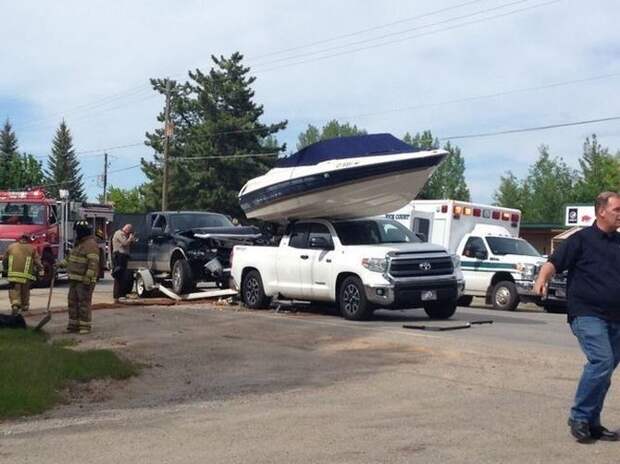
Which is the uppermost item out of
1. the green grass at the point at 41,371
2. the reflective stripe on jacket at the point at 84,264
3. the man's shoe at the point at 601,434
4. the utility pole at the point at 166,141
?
the utility pole at the point at 166,141

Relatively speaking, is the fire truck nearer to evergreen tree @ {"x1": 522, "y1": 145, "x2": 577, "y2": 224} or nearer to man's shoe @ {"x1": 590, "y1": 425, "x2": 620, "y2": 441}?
man's shoe @ {"x1": 590, "y1": 425, "x2": 620, "y2": 441}

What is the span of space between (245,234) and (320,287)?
13.2 feet

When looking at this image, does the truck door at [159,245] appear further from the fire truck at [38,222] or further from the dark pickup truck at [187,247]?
the fire truck at [38,222]

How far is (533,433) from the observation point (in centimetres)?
694

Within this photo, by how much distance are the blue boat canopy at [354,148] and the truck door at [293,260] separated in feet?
4.17

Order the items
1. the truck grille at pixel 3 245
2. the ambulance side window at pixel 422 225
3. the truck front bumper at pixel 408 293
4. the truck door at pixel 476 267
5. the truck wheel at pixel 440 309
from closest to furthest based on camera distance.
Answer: the truck front bumper at pixel 408 293 < the truck wheel at pixel 440 309 < the truck door at pixel 476 267 < the ambulance side window at pixel 422 225 < the truck grille at pixel 3 245

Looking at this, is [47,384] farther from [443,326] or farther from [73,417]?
[443,326]

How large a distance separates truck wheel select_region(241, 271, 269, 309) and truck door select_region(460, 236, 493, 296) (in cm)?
568

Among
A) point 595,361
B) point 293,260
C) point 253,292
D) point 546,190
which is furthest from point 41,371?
point 546,190

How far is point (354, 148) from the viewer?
1594 centimetres

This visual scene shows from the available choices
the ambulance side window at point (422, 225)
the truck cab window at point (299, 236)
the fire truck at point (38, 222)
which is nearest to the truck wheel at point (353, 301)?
the truck cab window at point (299, 236)

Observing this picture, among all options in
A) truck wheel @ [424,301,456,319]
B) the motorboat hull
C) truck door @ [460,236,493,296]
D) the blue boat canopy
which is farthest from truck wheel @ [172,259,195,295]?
truck door @ [460,236,493,296]

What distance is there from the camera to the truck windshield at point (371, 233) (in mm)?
15930

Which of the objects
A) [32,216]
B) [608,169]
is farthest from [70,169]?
[32,216]
